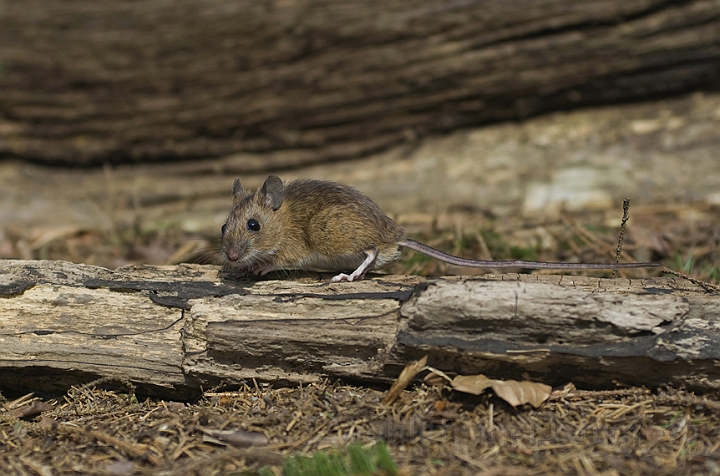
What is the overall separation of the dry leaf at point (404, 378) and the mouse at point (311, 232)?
925mm

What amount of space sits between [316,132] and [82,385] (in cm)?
472

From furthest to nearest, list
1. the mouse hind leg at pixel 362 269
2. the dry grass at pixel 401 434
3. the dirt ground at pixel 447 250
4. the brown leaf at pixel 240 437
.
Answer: the mouse hind leg at pixel 362 269 < the brown leaf at pixel 240 437 < the dirt ground at pixel 447 250 < the dry grass at pixel 401 434

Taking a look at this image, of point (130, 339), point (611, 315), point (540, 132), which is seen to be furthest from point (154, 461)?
point (540, 132)

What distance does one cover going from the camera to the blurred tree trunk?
693cm

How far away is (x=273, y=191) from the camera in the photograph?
4.54 meters

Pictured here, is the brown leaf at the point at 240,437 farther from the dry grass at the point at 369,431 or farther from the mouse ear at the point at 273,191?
the mouse ear at the point at 273,191

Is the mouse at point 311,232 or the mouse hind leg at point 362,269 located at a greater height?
the mouse at point 311,232

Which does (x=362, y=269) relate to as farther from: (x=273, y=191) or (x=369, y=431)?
(x=369, y=431)

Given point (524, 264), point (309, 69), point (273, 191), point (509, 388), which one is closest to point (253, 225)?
point (273, 191)

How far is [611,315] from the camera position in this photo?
3.16 metres

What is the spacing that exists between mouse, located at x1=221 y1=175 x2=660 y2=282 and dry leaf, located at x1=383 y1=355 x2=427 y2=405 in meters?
0.92

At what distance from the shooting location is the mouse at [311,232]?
426 centimetres

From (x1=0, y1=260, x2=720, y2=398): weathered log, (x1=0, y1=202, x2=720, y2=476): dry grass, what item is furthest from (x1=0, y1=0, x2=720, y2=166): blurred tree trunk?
(x1=0, y1=202, x2=720, y2=476): dry grass

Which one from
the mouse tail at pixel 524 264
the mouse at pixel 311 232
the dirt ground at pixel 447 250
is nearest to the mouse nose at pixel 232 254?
the mouse at pixel 311 232
